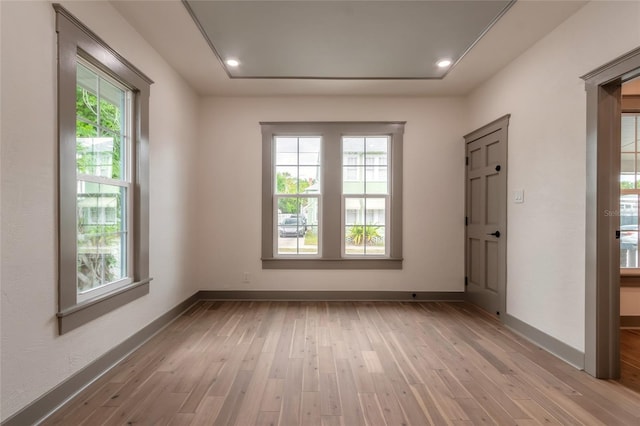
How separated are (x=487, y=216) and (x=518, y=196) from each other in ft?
2.01

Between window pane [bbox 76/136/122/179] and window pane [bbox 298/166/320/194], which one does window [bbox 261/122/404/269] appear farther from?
window pane [bbox 76/136/122/179]

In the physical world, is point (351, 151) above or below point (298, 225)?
above

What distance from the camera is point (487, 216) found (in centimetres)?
371

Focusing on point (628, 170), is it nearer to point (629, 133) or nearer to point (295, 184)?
point (629, 133)

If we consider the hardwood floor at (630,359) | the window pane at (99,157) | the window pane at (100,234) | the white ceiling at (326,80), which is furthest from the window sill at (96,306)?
the hardwood floor at (630,359)

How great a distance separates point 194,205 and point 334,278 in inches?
84.9

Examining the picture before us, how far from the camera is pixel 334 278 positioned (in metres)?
4.25

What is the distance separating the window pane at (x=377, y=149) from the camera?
4328 millimetres

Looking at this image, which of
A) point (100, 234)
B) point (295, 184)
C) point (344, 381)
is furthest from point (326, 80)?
point (344, 381)

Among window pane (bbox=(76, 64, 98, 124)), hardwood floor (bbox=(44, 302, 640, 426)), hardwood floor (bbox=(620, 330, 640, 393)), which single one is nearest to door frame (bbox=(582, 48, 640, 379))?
hardwood floor (bbox=(620, 330, 640, 393))

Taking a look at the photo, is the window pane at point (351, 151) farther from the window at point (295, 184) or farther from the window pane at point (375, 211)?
the window pane at point (375, 211)

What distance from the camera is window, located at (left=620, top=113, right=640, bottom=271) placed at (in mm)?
3168

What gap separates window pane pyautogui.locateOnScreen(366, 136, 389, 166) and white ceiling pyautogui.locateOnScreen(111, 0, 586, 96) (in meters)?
0.62

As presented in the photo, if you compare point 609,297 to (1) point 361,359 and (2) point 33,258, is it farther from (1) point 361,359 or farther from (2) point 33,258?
(2) point 33,258
